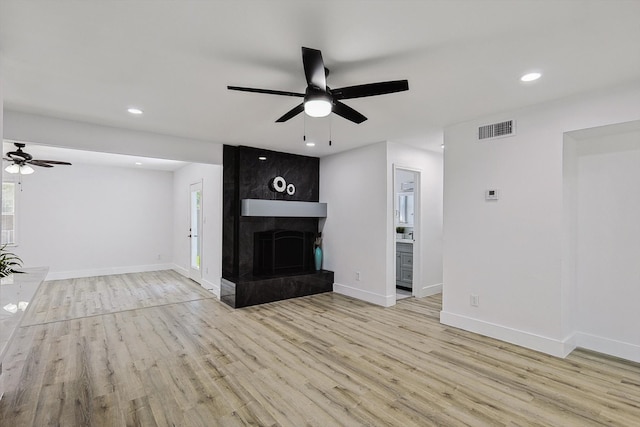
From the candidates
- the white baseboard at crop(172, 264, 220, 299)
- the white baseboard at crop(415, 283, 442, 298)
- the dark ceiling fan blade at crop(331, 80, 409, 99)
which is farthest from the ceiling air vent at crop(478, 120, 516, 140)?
the white baseboard at crop(172, 264, 220, 299)

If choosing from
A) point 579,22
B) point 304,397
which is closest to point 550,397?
point 304,397

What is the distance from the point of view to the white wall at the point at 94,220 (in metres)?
6.54

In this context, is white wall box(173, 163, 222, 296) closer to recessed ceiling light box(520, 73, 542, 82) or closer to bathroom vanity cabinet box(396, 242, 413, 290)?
bathroom vanity cabinet box(396, 242, 413, 290)

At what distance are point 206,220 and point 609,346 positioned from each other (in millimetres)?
5935

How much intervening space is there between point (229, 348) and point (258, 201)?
2422 mm

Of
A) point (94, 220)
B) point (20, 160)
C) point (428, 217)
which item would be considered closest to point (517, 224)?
point (428, 217)

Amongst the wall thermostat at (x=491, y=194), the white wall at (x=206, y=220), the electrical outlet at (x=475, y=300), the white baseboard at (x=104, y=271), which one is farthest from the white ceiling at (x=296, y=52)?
the white baseboard at (x=104, y=271)

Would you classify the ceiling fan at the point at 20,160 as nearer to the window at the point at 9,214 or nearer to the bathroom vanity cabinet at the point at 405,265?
the window at the point at 9,214

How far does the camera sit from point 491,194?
3.58 m

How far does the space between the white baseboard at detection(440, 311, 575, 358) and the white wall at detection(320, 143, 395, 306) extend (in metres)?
1.13

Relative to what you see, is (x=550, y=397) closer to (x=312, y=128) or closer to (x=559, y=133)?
(x=559, y=133)

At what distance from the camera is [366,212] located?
5.16 meters

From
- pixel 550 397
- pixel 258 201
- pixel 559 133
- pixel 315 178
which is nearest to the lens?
pixel 550 397

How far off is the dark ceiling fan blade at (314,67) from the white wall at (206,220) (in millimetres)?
3574
